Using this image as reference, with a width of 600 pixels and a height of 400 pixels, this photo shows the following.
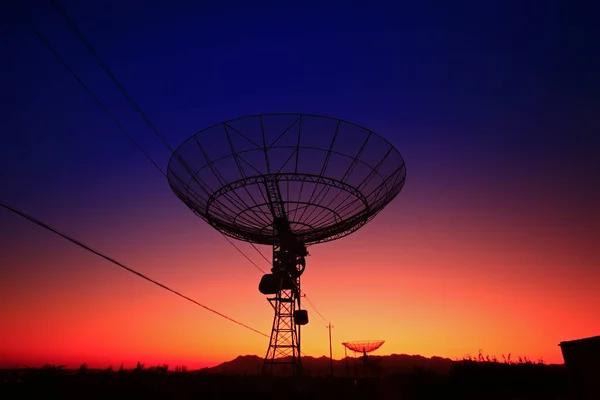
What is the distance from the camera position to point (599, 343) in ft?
41.4

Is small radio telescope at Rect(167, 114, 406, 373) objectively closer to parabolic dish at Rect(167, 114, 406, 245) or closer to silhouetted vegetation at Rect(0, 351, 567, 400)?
parabolic dish at Rect(167, 114, 406, 245)

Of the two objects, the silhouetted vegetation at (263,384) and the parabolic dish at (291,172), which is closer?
the silhouetted vegetation at (263,384)

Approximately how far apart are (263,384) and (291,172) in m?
9.83

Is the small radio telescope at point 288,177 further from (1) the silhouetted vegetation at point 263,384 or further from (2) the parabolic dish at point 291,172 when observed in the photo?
(1) the silhouetted vegetation at point 263,384

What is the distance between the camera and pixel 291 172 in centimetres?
1869

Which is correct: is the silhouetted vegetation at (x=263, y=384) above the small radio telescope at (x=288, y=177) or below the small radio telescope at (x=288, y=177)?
below

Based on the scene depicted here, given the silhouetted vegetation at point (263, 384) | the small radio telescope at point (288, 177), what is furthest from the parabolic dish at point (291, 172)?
the silhouetted vegetation at point (263, 384)

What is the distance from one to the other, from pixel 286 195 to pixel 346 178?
132 inches

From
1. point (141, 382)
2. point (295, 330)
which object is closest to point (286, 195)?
point (295, 330)

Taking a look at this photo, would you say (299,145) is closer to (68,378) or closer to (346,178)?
(346,178)

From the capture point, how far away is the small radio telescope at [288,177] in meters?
18.1

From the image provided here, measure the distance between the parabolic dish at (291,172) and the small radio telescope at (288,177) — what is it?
5 cm

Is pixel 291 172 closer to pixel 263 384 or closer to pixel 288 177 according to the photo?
pixel 288 177

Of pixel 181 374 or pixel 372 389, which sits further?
pixel 372 389
